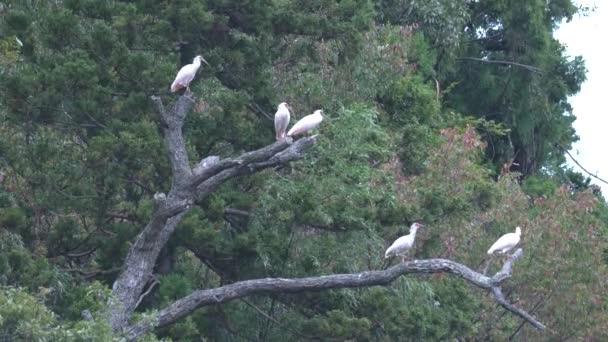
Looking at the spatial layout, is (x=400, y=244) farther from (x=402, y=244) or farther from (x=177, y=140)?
(x=177, y=140)

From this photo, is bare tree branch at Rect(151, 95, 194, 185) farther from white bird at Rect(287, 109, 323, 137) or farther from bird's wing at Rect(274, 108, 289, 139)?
bird's wing at Rect(274, 108, 289, 139)

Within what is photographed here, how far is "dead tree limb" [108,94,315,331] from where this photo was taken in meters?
12.9

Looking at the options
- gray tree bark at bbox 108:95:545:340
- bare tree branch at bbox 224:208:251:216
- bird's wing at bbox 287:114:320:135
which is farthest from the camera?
bare tree branch at bbox 224:208:251:216

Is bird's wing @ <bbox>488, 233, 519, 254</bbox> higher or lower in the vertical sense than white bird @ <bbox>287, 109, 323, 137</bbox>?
lower

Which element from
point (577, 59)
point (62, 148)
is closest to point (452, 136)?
point (62, 148)

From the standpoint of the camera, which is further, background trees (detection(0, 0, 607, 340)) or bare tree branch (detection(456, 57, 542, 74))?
bare tree branch (detection(456, 57, 542, 74))

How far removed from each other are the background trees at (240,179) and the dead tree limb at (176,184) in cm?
40

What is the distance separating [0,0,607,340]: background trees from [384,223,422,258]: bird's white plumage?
14cm

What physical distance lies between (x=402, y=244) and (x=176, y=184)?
371cm

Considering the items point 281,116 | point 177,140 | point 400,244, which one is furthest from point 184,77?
point 400,244

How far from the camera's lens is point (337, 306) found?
1570 cm

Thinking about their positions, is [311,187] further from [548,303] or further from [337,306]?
[548,303]

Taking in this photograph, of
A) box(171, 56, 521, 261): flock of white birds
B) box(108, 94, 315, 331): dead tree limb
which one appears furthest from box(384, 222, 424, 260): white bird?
box(108, 94, 315, 331): dead tree limb

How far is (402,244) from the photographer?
16.1m
